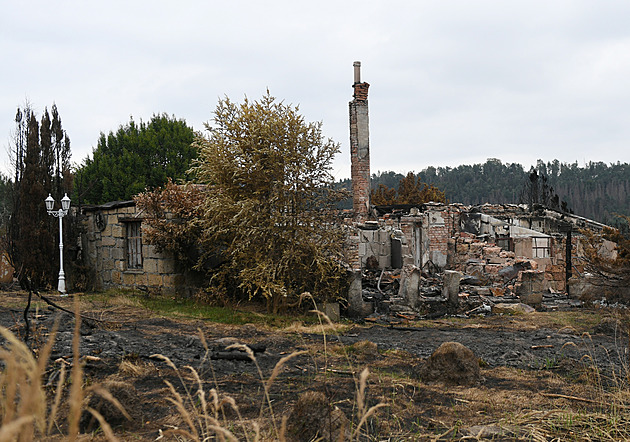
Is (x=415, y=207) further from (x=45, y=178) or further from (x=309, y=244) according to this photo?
(x=45, y=178)

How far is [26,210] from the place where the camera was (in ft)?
50.7

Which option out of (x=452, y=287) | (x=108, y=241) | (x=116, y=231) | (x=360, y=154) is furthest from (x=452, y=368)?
(x=360, y=154)

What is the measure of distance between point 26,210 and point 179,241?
5946 mm

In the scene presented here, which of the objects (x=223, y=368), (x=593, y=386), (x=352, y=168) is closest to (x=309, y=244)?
(x=223, y=368)

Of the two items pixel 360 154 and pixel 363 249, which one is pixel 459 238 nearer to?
pixel 363 249

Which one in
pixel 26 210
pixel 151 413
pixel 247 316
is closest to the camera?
pixel 151 413

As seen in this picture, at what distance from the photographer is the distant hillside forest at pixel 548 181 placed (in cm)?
5006

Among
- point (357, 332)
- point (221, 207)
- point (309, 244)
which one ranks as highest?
point (221, 207)

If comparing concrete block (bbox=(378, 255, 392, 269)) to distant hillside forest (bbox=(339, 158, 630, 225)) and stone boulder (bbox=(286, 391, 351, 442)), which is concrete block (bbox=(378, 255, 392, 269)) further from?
distant hillside forest (bbox=(339, 158, 630, 225))

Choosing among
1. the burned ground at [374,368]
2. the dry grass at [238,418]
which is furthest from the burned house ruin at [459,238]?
the dry grass at [238,418]

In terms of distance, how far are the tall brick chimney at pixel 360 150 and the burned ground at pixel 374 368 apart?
31.9ft

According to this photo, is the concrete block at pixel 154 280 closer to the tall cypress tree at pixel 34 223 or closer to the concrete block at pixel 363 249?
the tall cypress tree at pixel 34 223

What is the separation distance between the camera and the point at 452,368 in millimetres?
5547

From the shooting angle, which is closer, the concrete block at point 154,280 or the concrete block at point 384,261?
the concrete block at point 154,280
